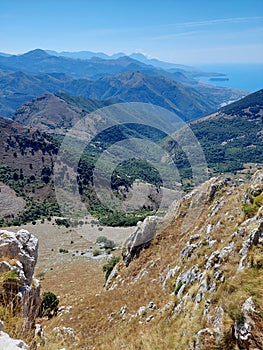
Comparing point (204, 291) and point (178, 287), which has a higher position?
point (204, 291)

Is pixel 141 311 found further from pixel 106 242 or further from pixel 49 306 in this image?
pixel 106 242

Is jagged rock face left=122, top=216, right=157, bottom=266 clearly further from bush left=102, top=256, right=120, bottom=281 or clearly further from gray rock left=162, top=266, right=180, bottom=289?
gray rock left=162, top=266, right=180, bottom=289

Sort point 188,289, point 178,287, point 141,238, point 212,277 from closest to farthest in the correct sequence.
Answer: point 212,277 → point 188,289 → point 178,287 → point 141,238

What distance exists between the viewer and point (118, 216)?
88.4 m

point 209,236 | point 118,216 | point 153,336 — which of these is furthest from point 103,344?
point 118,216

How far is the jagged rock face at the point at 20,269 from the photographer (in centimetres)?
849

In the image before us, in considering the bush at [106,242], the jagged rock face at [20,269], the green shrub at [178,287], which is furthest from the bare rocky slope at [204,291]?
the bush at [106,242]

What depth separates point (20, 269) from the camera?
9.91 m

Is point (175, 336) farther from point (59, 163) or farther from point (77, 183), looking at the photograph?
point (59, 163)

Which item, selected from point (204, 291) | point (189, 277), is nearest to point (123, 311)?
point (189, 277)

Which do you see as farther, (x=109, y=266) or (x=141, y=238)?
(x=109, y=266)

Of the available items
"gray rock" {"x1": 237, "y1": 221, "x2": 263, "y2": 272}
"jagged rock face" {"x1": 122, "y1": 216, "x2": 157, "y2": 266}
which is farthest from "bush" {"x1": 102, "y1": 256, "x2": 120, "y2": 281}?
"gray rock" {"x1": 237, "y1": 221, "x2": 263, "y2": 272}

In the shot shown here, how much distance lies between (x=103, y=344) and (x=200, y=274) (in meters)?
4.05

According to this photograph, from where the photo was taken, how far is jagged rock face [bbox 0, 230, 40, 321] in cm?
849
